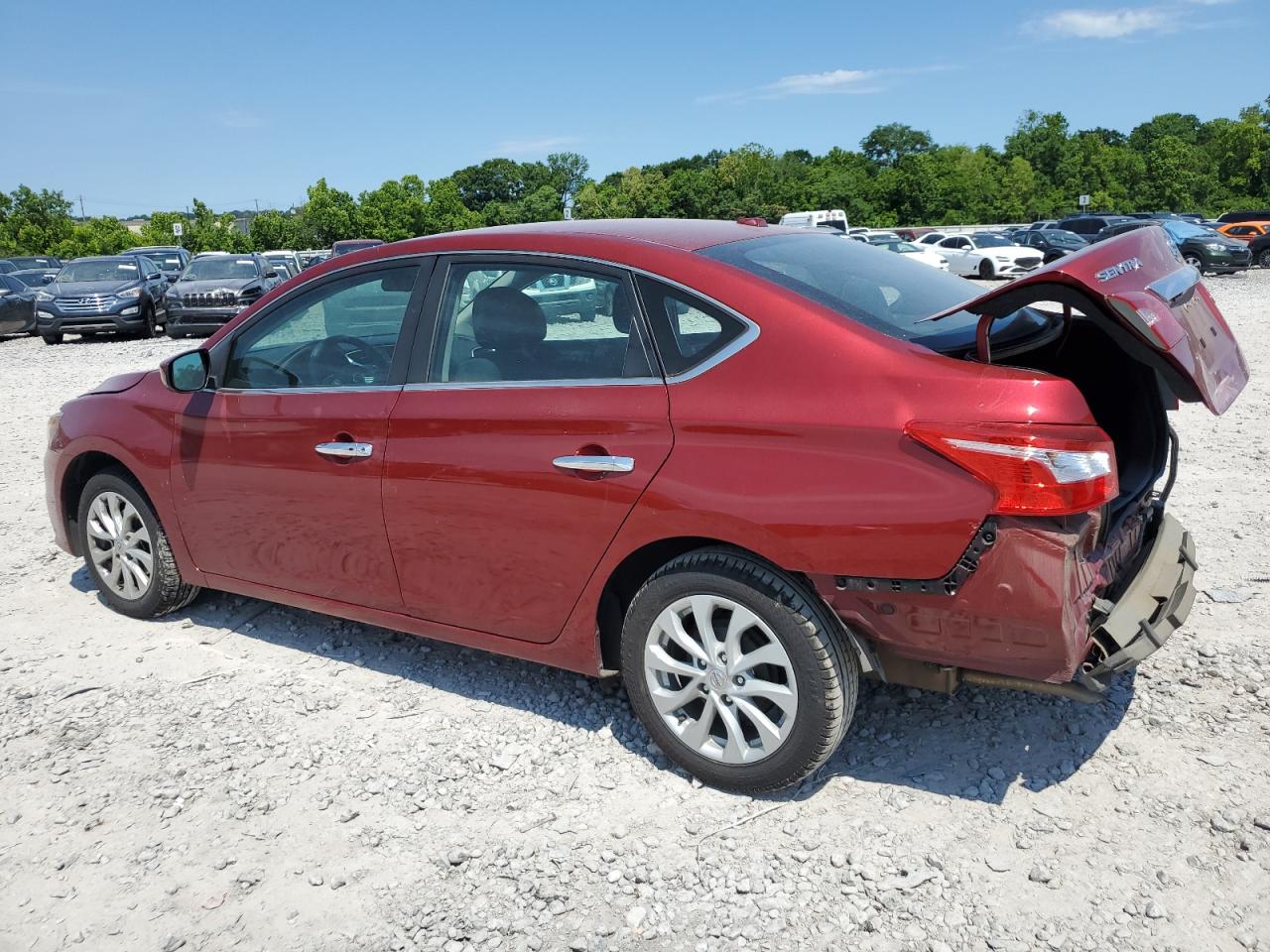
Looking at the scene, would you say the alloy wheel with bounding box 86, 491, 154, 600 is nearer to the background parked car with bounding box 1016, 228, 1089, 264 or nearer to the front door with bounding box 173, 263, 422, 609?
the front door with bounding box 173, 263, 422, 609

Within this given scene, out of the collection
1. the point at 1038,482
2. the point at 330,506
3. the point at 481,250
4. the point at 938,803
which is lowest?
the point at 938,803

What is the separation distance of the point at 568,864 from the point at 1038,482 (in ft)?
5.56

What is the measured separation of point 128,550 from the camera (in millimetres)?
4875

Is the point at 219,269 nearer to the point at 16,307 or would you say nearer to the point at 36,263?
the point at 16,307

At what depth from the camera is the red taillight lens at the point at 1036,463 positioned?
2.71m

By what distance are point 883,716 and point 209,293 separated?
1912cm

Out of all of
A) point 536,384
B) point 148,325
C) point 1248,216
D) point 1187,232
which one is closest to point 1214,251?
point 1187,232

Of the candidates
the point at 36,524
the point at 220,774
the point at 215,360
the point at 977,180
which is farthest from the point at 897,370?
the point at 977,180

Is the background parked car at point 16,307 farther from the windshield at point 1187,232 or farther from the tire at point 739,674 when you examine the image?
the windshield at point 1187,232

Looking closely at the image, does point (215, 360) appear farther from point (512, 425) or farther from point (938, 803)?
point (938, 803)

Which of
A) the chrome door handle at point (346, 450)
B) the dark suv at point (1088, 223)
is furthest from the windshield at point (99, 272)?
the dark suv at point (1088, 223)

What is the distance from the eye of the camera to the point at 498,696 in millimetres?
4090

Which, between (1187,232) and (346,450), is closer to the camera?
(346,450)

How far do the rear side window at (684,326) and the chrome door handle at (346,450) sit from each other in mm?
1215
